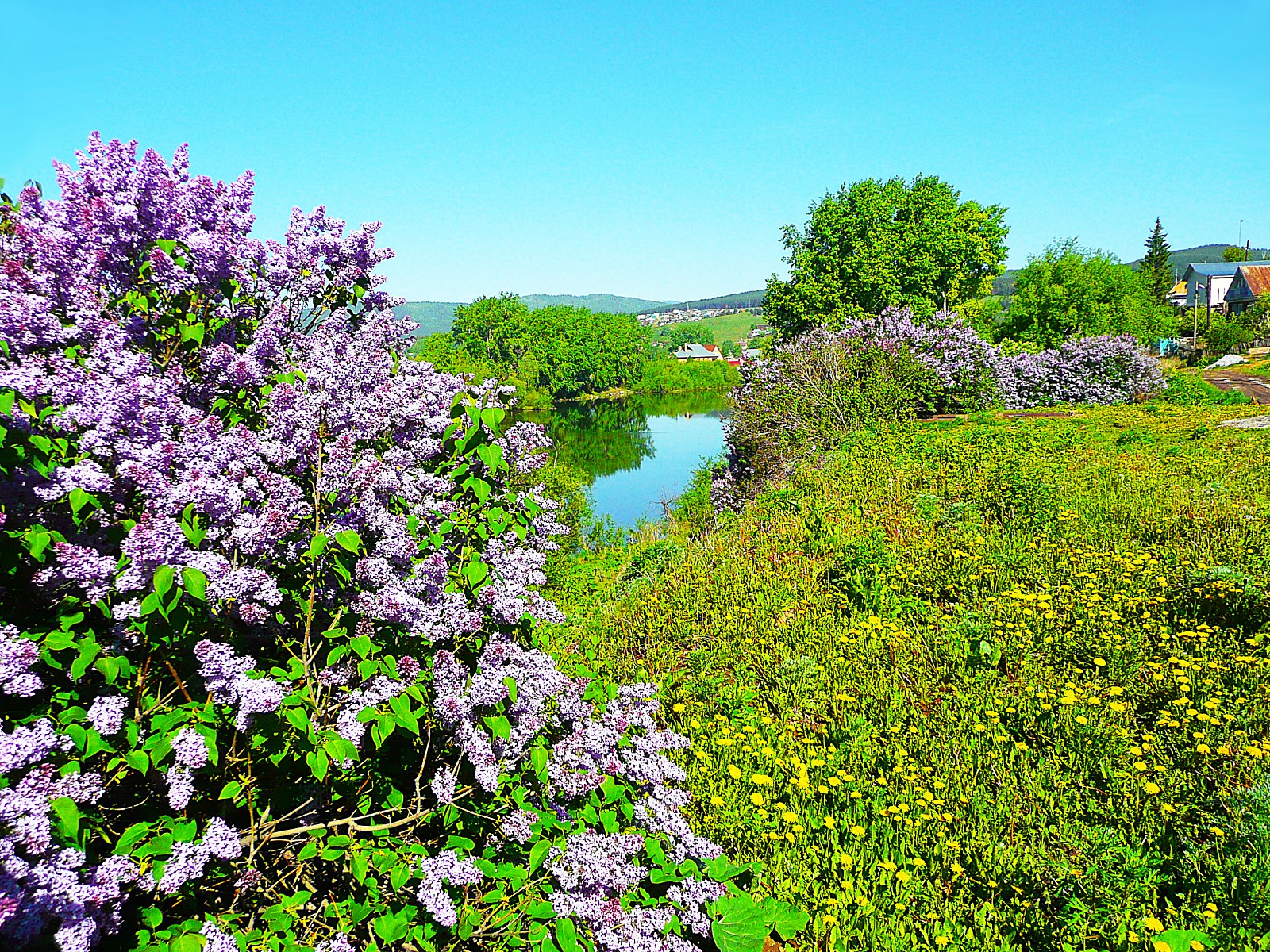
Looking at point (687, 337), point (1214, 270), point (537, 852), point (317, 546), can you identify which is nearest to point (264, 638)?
point (317, 546)

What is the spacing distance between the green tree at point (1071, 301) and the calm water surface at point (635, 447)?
16540 millimetres

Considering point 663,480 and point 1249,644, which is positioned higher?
point 1249,644

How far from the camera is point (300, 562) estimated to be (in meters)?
2.31

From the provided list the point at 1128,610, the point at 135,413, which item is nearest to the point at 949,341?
the point at 1128,610

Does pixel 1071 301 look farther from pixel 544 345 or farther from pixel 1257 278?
pixel 544 345

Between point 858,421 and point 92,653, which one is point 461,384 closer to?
point 92,653

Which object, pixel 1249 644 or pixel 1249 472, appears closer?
pixel 1249 644

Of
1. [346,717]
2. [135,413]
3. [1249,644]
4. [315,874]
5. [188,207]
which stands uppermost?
[188,207]

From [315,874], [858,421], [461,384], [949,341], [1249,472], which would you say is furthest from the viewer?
[949,341]

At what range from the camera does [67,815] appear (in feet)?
5.35

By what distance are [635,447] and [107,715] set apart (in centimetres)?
4047

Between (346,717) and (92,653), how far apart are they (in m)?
0.68

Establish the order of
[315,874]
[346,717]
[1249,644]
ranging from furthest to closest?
[1249,644], [315,874], [346,717]

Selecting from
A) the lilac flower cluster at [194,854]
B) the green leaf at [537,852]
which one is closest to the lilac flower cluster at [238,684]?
the lilac flower cluster at [194,854]
